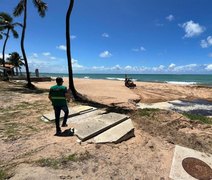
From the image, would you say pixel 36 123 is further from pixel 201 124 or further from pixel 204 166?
pixel 201 124

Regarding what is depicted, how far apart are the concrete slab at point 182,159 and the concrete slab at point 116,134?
4.09 ft

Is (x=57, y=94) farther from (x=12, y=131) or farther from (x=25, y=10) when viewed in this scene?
(x=25, y=10)

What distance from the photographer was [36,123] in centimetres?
602

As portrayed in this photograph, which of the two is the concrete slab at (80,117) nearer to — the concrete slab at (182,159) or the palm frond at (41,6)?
the concrete slab at (182,159)

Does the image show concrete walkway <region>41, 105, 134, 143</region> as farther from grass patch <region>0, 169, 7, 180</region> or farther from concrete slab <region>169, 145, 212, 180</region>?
grass patch <region>0, 169, 7, 180</region>

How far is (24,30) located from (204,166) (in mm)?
16494

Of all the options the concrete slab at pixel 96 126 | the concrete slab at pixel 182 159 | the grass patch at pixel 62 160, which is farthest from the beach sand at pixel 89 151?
the concrete slab at pixel 96 126

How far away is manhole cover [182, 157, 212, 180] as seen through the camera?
3625mm

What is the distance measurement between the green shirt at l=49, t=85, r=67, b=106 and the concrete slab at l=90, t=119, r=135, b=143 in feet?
4.41

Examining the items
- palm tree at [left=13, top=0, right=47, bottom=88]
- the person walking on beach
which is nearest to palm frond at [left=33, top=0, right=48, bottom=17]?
palm tree at [left=13, top=0, right=47, bottom=88]

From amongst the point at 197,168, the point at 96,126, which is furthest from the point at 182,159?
the point at 96,126

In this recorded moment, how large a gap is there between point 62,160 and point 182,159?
2595 millimetres

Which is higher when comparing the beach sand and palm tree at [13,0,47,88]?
palm tree at [13,0,47,88]

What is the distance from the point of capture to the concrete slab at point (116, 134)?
463 centimetres
